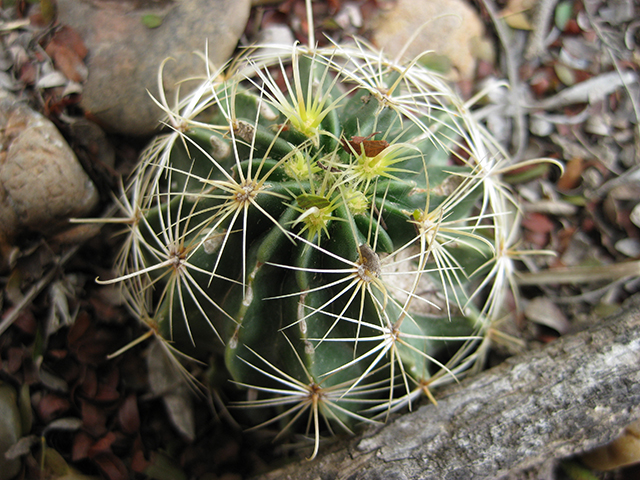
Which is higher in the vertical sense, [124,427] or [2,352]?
[2,352]

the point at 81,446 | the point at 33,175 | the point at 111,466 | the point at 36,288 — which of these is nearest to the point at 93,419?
the point at 81,446

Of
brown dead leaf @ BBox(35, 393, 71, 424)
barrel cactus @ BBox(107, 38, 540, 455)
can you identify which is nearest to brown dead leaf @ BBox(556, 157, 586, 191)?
barrel cactus @ BBox(107, 38, 540, 455)

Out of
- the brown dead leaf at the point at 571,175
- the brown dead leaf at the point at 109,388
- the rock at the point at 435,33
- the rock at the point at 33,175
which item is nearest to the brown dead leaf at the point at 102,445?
the brown dead leaf at the point at 109,388

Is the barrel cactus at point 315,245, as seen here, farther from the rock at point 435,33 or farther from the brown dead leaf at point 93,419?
the rock at point 435,33

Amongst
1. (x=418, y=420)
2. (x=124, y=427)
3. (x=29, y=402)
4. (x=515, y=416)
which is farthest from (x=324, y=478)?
(x=29, y=402)

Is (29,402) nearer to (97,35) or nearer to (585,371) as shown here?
(97,35)
